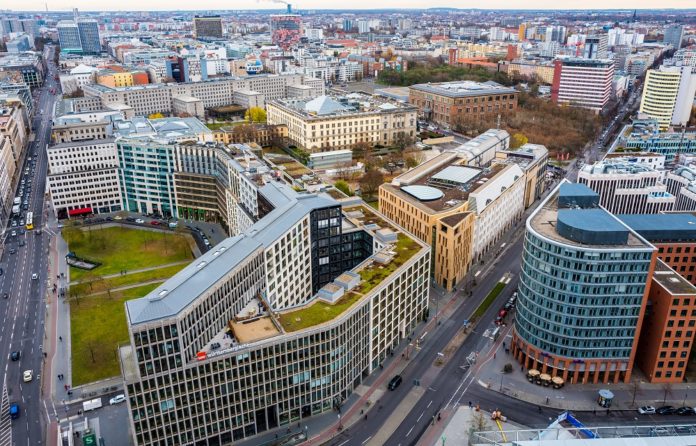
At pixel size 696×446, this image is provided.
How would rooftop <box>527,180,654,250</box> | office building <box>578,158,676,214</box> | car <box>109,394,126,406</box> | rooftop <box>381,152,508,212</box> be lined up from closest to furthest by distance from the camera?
1. rooftop <box>527,180,654,250</box>
2. car <box>109,394,126,406</box>
3. rooftop <box>381,152,508,212</box>
4. office building <box>578,158,676,214</box>

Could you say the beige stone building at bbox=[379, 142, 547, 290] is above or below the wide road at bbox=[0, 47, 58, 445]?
above

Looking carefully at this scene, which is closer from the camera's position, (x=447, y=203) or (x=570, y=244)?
(x=570, y=244)

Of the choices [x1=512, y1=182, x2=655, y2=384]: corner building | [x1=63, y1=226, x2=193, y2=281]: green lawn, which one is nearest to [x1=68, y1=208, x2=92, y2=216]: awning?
[x1=63, y1=226, x2=193, y2=281]: green lawn

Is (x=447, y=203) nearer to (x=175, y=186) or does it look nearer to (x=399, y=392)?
(x=399, y=392)

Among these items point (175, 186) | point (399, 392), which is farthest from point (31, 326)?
point (399, 392)

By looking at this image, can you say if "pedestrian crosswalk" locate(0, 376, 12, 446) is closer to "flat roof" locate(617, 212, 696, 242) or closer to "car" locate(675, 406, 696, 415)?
"car" locate(675, 406, 696, 415)

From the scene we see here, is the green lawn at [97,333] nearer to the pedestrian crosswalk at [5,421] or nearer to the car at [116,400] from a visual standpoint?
the car at [116,400]
